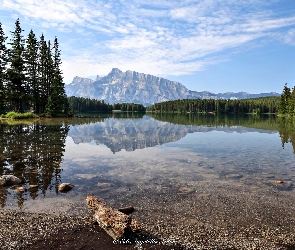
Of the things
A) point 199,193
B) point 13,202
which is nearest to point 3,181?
point 13,202

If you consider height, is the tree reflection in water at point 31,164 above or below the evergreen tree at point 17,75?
below

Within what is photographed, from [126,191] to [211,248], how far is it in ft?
25.4

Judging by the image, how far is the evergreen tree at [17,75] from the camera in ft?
229

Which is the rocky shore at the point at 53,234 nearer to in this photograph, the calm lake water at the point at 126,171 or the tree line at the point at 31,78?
the calm lake water at the point at 126,171

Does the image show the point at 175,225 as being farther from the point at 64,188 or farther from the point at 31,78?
the point at 31,78

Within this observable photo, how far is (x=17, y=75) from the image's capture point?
232 feet

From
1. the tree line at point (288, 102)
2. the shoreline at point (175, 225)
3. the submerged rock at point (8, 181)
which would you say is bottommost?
the shoreline at point (175, 225)

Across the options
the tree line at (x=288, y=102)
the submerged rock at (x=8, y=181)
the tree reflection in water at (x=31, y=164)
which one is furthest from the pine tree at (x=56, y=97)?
the tree line at (x=288, y=102)

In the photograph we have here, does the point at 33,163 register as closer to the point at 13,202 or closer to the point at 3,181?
the point at 3,181

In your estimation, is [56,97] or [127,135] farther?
[56,97]

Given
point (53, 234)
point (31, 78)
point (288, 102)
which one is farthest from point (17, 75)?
point (288, 102)

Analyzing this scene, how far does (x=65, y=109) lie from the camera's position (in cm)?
9244

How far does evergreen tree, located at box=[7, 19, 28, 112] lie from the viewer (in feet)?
229

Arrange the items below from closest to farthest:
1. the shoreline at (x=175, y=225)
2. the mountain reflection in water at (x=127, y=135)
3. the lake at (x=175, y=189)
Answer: the shoreline at (x=175, y=225) < the lake at (x=175, y=189) < the mountain reflection in water at (x=127, y=135)
